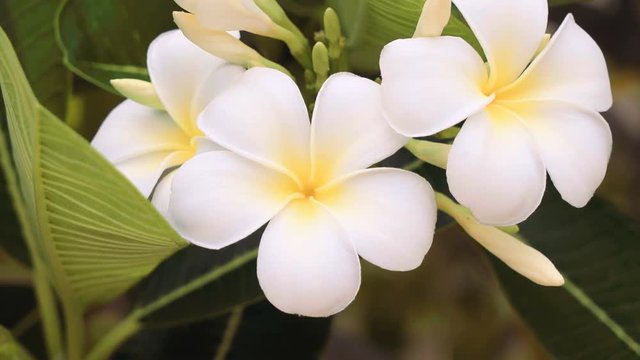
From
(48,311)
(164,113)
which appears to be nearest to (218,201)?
(164,113)

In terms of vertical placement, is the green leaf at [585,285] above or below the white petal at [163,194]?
below

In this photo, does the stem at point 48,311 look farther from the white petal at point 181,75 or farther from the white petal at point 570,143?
the white petal at point 570,143

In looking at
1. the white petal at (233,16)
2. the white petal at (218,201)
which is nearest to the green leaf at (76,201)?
the white petal at (218,201)

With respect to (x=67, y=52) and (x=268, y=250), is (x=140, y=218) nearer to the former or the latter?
(x=268, y=250)

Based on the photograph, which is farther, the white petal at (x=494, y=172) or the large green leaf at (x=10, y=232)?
the large green leaf at (x=10, y=232)

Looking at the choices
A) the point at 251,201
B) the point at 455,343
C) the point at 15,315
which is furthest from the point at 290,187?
the point at 455,343

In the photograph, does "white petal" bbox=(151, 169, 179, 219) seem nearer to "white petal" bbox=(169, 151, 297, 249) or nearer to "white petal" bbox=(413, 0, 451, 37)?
"white petal" bbox=(169, 151, 297, 249)
